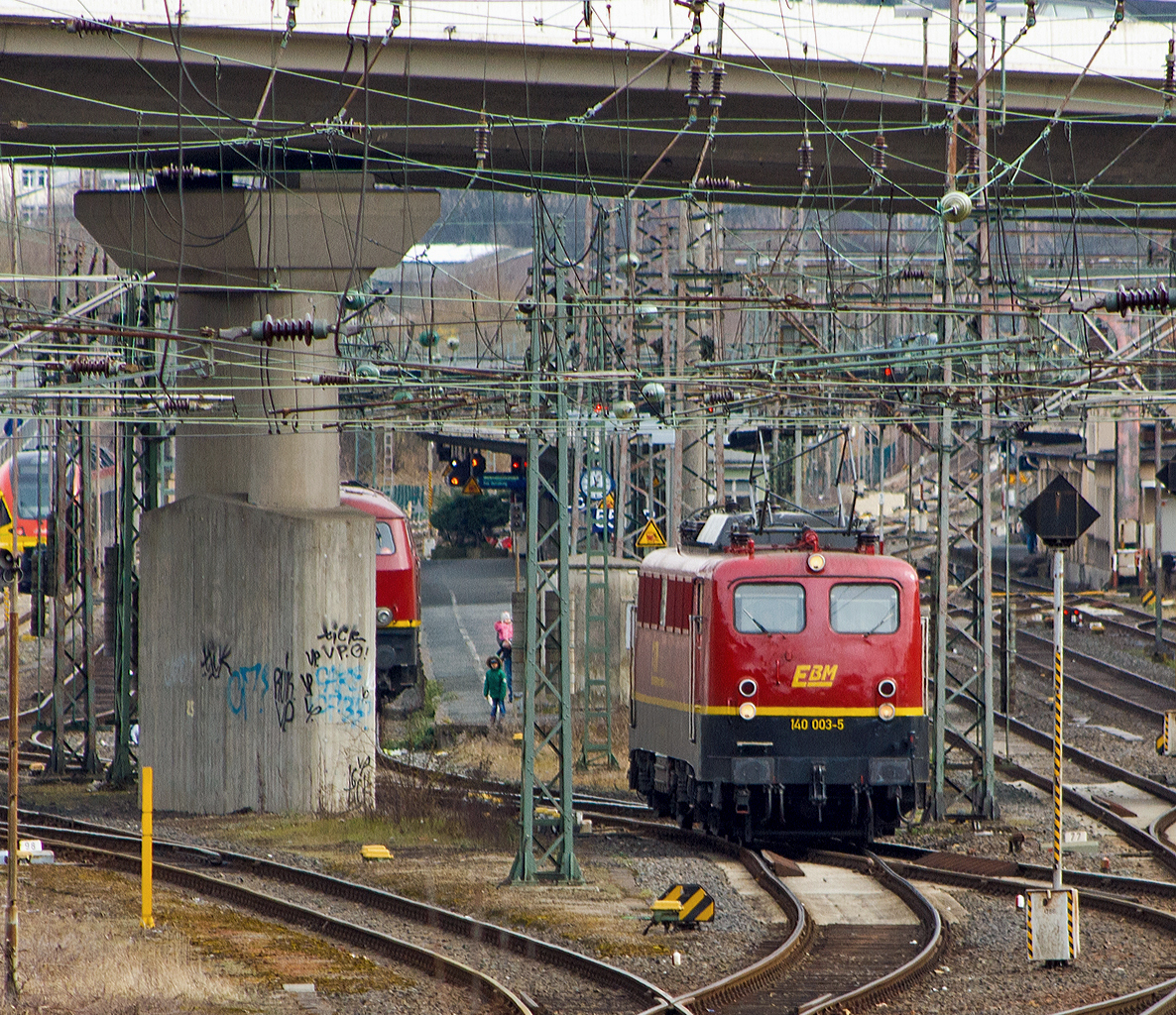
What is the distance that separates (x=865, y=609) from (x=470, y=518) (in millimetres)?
57058

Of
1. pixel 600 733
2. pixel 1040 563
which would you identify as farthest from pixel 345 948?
pixel 1040 563

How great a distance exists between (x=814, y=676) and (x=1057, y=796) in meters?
4.45

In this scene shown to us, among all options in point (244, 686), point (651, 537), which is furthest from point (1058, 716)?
point (651, 537)

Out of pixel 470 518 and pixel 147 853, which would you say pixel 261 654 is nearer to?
pixel 147 853

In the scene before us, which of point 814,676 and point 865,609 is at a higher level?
point 865,609

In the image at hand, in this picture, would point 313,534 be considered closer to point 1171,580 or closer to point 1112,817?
point 1112,817

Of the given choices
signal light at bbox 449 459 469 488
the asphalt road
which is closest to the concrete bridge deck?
the asphalt road

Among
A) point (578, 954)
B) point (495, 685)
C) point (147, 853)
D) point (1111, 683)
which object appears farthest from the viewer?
point (1111, 683)

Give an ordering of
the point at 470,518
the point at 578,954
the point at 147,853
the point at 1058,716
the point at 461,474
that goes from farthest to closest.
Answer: the point at 470,518 → the point at 461,474 → the point at 147,853 → the point at 1058,716 → the point at 578,954

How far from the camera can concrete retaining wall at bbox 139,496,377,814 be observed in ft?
75.5

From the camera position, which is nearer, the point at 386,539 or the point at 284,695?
the point at 284,695

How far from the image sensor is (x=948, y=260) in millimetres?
19688

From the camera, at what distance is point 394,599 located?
3133 cm

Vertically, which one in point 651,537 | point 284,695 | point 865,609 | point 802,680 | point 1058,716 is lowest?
point 284,695
